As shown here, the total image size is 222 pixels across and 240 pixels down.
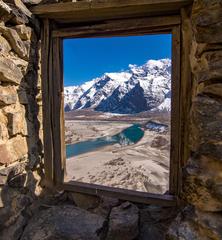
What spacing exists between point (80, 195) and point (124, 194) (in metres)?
0.48

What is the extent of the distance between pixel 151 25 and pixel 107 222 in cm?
189

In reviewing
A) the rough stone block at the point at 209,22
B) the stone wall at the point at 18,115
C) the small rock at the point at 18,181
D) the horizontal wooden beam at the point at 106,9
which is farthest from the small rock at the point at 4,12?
the rough stone block at the point at 209,22

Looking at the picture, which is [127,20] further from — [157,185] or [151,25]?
[157,185]

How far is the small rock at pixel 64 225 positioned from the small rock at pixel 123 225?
0.11 meters

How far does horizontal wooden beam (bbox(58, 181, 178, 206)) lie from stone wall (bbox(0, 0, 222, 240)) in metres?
0.06

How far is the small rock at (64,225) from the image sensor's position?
76.3 inches

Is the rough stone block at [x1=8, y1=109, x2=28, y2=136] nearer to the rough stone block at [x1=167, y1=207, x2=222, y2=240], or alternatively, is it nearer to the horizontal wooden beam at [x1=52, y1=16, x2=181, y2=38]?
the horizontal wooden beam at [x1=52, y1=16, x2=181, y2=38]

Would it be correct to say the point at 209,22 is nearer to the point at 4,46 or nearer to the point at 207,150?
the point at 207,150

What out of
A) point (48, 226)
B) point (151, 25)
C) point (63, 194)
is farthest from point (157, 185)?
point (151, 25)

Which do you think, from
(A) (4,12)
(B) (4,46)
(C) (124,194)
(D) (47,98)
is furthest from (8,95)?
(C) (124,194)

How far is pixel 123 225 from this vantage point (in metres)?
1.99

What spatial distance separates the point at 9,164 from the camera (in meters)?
1.88

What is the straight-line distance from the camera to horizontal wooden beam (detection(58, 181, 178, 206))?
2143 mm

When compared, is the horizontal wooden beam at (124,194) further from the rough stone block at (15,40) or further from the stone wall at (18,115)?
the rough stone block at (15,40)
